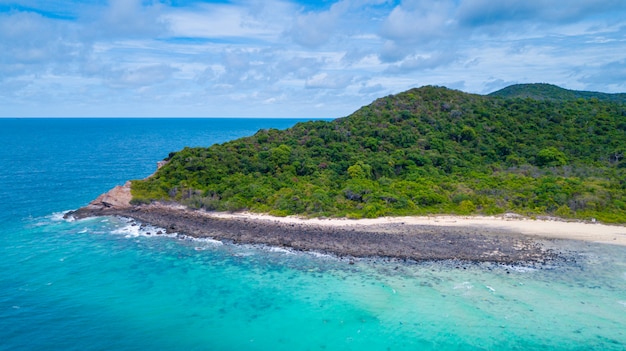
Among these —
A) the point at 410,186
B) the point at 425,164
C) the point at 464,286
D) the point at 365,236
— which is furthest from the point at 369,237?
the point at 425,164

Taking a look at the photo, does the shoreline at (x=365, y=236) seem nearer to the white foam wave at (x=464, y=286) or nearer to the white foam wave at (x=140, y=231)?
the white foam wave at (x=140, y=231)

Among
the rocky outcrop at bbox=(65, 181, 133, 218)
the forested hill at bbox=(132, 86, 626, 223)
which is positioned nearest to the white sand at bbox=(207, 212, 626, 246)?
the forested hill at bbox=(132, 86, 626, 223)

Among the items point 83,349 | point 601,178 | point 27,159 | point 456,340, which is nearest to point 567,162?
point 601,178

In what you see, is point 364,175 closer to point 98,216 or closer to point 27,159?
point 98,216

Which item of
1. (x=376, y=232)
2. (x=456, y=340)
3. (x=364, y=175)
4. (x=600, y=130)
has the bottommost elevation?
(x=456, y=340)

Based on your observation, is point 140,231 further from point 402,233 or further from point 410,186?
point 410,186

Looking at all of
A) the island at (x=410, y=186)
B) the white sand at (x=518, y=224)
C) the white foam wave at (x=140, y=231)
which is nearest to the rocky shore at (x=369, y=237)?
the island at (x=410, y=186)
